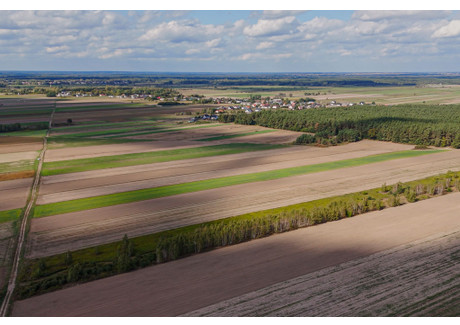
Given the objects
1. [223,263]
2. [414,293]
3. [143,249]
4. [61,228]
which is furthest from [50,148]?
[414,293]

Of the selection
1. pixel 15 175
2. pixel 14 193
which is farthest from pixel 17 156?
pixel 14 193

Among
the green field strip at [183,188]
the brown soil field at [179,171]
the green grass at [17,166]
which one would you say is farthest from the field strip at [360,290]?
the green grass at [17,166]

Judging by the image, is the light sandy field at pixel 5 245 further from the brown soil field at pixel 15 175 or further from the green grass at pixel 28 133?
the green grass at pixel 28 133

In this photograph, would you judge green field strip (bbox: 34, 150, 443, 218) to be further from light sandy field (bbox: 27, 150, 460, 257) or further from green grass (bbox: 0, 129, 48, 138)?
green grass (bbox: 0, 129, 48, 138)

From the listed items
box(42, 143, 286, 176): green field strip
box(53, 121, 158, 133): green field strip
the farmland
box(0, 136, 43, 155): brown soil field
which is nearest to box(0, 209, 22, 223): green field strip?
the farmland

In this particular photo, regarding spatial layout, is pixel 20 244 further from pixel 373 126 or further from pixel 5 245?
pixel 373 126
